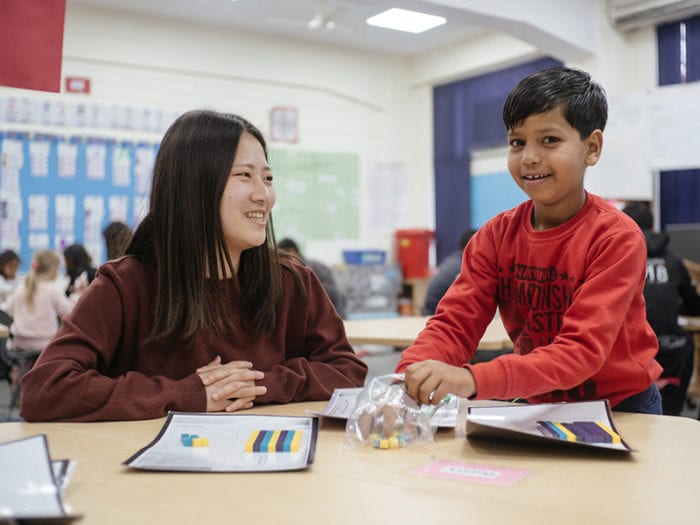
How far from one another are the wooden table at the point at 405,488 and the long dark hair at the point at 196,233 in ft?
1.24

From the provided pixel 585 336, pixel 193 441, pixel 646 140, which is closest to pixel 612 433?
pixel 585 336

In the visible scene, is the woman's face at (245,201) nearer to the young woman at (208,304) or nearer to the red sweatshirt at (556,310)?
the young woman at (208,304)

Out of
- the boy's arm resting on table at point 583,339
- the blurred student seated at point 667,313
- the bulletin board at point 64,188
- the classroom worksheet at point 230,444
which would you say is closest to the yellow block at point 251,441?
the classroom worksheet at point 230,444

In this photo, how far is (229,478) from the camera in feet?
3.16

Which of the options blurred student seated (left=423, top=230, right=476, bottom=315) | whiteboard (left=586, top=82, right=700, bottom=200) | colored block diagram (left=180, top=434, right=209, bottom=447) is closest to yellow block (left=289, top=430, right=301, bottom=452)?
colored block diagram (left=180, top=434, right=209, bottom=447)

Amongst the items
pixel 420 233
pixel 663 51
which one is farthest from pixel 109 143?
pixel 663 51

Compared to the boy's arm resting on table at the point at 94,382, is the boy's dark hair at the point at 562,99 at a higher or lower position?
higher

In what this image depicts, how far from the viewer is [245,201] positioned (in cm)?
157

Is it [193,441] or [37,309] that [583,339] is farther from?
[37,309]

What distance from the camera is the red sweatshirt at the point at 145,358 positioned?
4.36 ft

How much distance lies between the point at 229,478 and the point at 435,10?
408 centimetres

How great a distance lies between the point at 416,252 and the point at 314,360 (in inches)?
246

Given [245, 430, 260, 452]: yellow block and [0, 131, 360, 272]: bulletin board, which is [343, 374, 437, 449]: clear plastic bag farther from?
[0, 131, 360, 272]: bulletin board

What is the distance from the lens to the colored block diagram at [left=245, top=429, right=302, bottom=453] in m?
1.09
